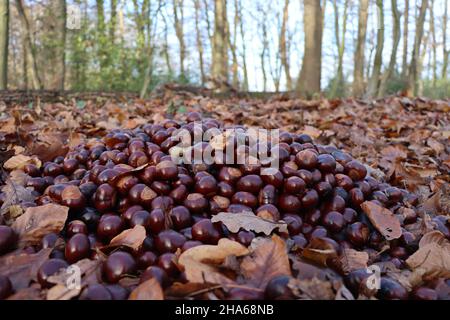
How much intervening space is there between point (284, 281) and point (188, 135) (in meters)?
1.10

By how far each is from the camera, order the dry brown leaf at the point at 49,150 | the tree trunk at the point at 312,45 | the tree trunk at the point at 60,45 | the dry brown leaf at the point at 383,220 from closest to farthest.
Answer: the dry brown leaf at the point at 383,220 → the dry brown leaf at the point at 49,150 → the tree trunk at the point at 312,45 → the tree trunk at the point at 60,45

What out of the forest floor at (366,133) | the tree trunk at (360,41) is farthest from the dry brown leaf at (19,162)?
the tree trunk at (360,41)

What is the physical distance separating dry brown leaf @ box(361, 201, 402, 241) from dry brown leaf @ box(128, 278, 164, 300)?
1.01 m

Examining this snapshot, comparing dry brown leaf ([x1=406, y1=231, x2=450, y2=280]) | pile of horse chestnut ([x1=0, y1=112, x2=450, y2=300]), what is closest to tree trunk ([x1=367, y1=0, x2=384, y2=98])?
pile of horse chestnut ([x1=0, y1=112, x2=450, y2=300])

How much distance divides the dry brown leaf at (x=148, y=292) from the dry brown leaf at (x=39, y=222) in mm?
570

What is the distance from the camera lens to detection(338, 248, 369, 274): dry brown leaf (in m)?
1.42

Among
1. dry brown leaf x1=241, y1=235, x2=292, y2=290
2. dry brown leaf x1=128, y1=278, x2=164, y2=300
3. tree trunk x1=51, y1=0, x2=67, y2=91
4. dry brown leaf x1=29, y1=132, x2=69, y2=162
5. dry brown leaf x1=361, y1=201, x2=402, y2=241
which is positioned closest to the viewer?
dry brown leaf x1=128, y1=278, x2=164, y2=300

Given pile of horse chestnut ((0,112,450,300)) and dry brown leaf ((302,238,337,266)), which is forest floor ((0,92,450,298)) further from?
dry brown leaf ((302,238,337,266))

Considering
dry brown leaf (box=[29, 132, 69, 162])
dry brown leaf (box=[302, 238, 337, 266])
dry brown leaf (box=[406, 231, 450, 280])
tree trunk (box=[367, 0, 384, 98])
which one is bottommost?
dry brown leaf (box=[406, 231, 450, 280])

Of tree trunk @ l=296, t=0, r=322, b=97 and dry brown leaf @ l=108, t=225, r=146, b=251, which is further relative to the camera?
tree trunk @ l=296, t=0, r=322, b=97

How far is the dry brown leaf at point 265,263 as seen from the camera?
1219 millimetres

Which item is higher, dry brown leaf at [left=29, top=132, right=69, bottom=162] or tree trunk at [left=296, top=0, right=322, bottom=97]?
tree trunk at [left=296, top=0, right=322, bottom=97]

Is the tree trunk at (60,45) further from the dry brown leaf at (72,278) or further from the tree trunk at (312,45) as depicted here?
the dry brown leaf at (72,278)

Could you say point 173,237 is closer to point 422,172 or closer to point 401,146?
point 422,172
